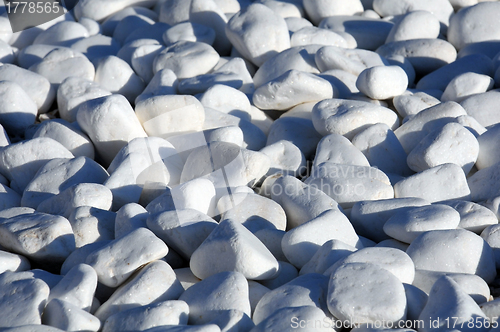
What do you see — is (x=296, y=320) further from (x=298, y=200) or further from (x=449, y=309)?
(x=298, y=200)

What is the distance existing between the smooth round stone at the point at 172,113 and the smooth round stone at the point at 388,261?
4.10 ft

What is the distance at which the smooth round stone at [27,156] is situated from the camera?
2602mm

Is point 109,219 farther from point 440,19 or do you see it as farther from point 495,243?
point 440,19

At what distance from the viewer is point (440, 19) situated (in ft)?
13.5

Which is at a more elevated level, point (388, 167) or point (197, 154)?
point (197, 154)

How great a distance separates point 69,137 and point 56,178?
0.37 m

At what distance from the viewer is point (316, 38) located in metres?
3.63

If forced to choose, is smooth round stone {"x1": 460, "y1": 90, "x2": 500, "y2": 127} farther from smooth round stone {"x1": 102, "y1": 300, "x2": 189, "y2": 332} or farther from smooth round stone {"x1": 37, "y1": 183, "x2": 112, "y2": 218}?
smooth round stone {"x1": 102, "y1": 300, "x2": 189, "y2": 332}

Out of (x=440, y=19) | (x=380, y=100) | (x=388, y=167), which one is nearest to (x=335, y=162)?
(x=388, y=167)

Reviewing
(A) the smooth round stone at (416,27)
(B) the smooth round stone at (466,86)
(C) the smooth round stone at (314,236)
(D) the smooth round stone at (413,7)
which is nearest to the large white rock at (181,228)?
(C) the smooth round stone at (314,236)

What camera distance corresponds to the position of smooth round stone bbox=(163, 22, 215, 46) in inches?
148

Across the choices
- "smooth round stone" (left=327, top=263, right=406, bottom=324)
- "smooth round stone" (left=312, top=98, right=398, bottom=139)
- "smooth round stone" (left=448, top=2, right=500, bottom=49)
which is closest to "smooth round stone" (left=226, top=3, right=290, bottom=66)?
"smooth round stone" (left=312, top=98, right=398, bottom=139)

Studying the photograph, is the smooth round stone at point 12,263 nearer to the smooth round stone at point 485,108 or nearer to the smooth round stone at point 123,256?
the smooth round stone at point 123,256

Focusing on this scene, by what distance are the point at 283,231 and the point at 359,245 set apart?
29 cm
